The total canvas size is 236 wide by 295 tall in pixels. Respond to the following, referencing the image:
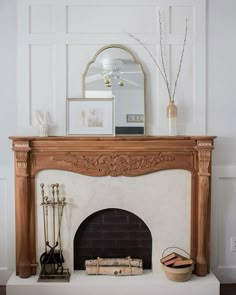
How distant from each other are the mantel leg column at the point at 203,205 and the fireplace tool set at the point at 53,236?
3.39 ft

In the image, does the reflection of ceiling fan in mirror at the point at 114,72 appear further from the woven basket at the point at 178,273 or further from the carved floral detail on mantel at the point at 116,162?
the woven basket at the point at 178,273

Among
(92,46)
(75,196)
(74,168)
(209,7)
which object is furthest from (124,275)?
(209,7)

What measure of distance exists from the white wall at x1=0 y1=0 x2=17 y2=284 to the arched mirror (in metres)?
0.61

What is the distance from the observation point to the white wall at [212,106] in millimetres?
2846

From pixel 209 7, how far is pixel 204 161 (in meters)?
1.27

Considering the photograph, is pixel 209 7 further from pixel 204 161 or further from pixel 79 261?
pixel 79 261

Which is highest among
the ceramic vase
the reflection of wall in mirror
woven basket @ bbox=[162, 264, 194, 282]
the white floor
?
the reflection of wall in mirror

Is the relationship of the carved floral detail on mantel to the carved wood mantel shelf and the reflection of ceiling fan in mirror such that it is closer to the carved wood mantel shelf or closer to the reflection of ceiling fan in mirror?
the carved wood mantel shelf

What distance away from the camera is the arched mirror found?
9.37 feet

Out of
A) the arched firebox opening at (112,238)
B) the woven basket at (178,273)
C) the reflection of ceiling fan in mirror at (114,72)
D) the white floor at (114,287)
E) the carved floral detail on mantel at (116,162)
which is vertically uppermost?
the reflection of ceiling fan in mirror at (114,72)

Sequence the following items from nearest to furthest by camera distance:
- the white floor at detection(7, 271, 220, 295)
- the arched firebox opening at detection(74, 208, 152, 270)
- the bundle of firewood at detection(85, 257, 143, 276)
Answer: the white floor at detection(7, 271, 220, 295), the bundle of firewood at detection(85, 257, 143, 276), the arched firebox opening at detection(74, 208, 152, 270)

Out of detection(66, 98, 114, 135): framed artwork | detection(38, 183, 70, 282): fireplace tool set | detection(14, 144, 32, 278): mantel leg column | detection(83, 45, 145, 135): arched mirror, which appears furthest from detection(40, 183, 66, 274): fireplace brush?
detection(83, 45, 145, 135): arched mirror

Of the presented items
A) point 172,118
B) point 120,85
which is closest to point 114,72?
point 120,85

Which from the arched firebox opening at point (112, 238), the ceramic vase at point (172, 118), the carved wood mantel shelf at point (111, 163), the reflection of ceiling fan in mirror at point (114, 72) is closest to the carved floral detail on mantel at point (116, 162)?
the carved wood mantel shelf at point (111, 163)
